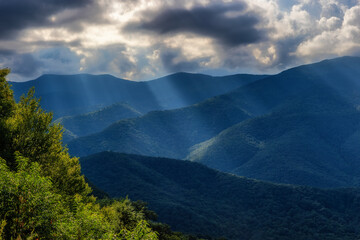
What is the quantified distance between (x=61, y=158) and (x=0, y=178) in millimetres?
23710

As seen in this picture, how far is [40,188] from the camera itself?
22.0m

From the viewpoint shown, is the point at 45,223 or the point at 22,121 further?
the point at 22,121

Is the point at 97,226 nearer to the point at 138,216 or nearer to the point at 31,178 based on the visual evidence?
the point at 31,178

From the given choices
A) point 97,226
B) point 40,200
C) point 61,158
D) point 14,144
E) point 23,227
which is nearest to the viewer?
point 23,227

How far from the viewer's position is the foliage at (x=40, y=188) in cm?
2022

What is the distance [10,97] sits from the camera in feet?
145

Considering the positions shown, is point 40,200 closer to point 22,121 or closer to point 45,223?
point 45,223

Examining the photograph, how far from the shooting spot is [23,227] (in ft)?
64.5

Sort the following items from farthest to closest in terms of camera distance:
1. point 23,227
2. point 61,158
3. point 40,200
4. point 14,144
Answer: point 61,158 < point 14,144 < point 40,200 < point 23,227

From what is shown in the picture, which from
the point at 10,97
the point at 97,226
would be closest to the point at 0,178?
the point at 97,226

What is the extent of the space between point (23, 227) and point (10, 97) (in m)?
29.0

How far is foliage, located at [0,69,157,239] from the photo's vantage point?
66.3 feet

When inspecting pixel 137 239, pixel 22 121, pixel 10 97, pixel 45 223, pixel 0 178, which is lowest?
pixel 137 239

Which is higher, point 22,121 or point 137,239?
point 22,121
